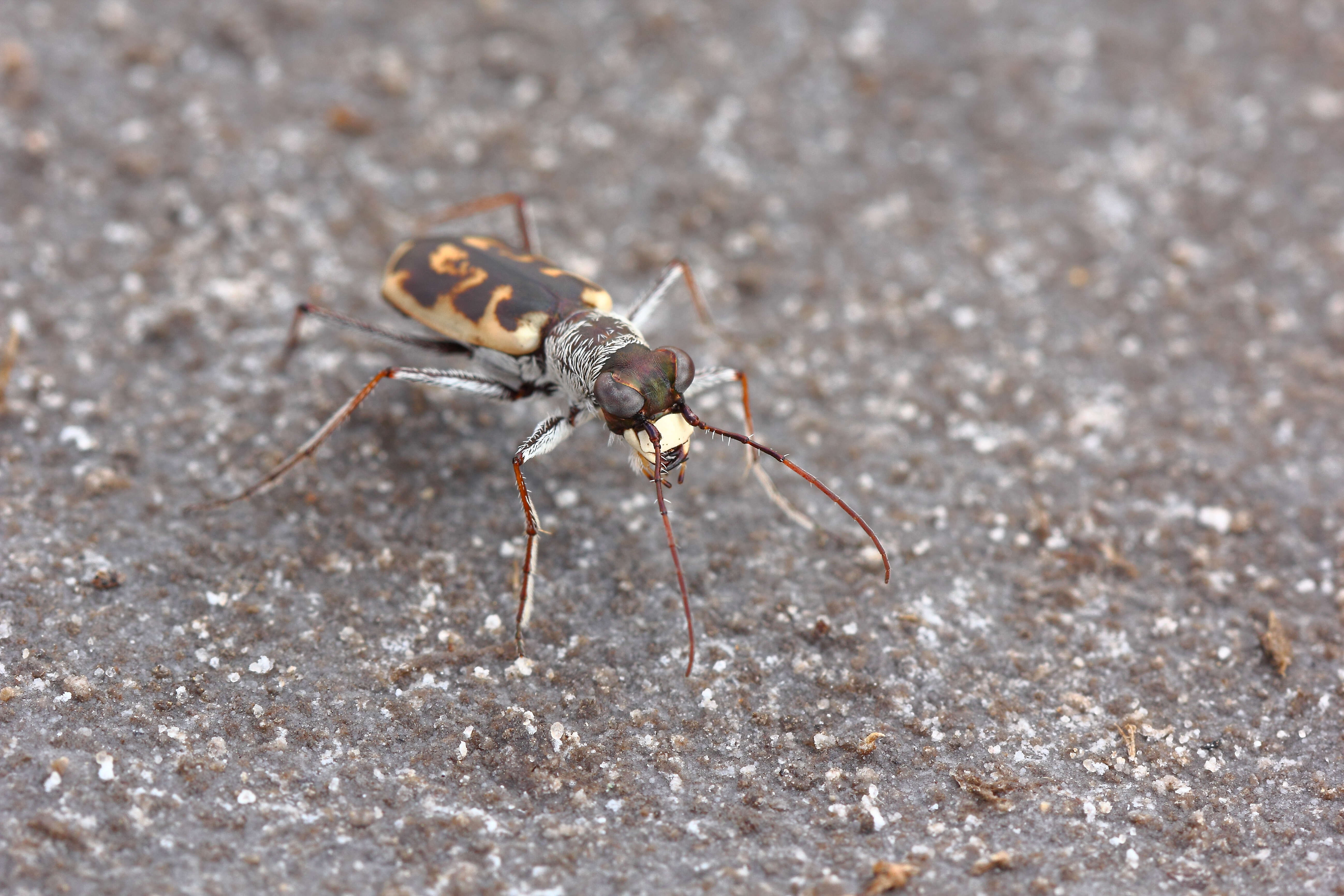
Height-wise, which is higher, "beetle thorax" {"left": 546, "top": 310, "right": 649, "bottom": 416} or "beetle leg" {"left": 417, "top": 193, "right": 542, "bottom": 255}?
"beetle leg" {"left": 417, "top": 193, "right": 542, "bottom": 255}

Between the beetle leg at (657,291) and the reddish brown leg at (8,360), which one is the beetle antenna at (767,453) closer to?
the beetle leg at (657,291)

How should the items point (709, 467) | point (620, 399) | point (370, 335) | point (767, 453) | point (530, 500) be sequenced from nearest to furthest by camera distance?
point (620, 399) < point (767, 453) < point (530, 500) < point (370, 335) < point (709, 467)

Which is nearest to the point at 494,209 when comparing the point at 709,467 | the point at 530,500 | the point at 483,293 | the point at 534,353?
the point at 483,293

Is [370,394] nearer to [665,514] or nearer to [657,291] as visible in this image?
[657,291]

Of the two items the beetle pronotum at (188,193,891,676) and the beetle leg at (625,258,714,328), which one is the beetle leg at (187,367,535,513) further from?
the beetle leg at (625,258,714,328)

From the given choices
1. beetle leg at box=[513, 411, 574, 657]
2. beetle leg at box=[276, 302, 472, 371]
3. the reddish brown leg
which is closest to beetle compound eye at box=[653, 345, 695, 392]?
beetle leg at box=[513, 411, 574, 657]

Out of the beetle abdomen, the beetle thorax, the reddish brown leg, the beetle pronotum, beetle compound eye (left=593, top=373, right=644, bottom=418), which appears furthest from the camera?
the reddish brown leg

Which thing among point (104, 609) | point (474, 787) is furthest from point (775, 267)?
point (104, 609)
